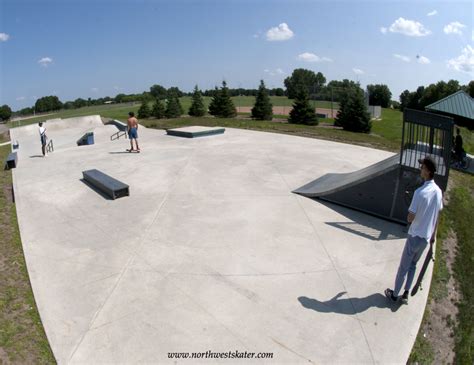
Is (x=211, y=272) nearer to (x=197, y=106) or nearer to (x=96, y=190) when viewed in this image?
(x=96, y=190)

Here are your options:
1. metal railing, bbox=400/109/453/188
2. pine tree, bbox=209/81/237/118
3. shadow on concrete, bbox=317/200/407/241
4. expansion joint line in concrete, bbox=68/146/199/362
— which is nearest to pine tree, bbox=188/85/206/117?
pine tree, bbox=209/81/237/118

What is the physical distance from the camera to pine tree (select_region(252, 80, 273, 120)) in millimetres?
31094

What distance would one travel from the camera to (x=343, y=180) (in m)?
8.70

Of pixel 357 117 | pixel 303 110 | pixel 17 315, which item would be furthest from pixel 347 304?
pixel 303 110

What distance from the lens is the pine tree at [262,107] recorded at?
3109 cm

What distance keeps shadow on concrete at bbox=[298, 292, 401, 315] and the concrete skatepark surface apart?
2 centimetres

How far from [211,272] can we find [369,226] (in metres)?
3.79

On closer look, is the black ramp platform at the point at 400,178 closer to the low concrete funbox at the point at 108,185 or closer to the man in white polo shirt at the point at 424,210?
the man in white polo shirt at the point at 424,210

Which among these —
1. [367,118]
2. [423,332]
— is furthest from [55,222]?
[367,118]

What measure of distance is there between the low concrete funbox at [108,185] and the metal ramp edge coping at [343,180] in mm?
4651

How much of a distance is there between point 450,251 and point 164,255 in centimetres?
548

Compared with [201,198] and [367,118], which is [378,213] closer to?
[201,198]

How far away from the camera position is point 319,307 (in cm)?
445

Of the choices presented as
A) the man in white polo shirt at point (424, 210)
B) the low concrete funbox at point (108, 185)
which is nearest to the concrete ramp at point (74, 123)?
the low concrete funbox at point (108, 185)
